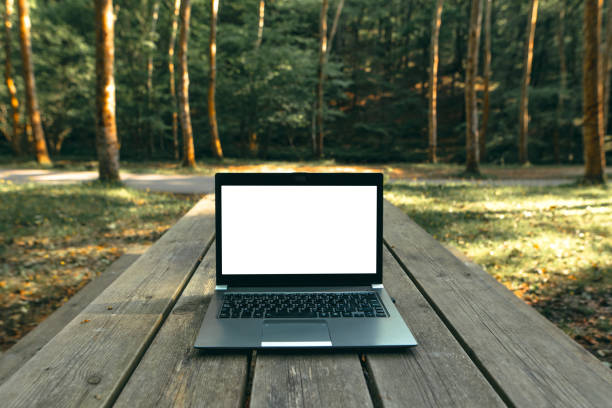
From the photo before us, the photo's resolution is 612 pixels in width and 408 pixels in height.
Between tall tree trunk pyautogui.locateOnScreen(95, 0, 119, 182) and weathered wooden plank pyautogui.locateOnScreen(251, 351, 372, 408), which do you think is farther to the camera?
Result: tall tree trunk pyautogui.locateOnScreen(95, 0, 119, 182)

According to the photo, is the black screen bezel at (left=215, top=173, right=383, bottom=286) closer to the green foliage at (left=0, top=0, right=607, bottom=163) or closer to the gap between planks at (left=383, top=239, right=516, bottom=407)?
the gap between planks at (left=383, top=239, right=516, bottom=407)

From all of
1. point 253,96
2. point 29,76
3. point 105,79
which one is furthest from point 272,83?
point 105,79

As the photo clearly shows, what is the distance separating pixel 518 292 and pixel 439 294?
364 centimetres

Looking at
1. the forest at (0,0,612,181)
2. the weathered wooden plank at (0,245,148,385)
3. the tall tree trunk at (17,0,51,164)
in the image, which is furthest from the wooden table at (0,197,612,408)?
the tall tree trunk at (17,0,51,164)

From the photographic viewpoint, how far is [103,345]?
1372 mm

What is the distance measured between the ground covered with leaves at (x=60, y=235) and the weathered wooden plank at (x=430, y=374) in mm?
3725

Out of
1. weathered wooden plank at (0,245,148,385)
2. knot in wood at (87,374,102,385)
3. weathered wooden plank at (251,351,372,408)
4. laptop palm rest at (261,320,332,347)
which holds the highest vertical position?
laptop palm rest at (261,320,332,347)

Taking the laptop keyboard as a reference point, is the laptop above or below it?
above

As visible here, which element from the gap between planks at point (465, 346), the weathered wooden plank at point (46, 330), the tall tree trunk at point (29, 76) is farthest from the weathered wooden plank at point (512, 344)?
the tall tree trunk at point (29, 76)

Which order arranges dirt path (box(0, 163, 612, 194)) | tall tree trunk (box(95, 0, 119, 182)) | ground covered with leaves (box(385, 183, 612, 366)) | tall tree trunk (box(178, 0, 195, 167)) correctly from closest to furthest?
1. ground covered with leaves (box(385, 183, 612, 366))
2. tall tree trunk (box(95, 0, 119, 182))
3. dirt path (box(0, 163, 612, 194))
4. tall tree trunk (box(178, 0, 195, 167))

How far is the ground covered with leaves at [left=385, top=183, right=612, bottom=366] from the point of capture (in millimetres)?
4418

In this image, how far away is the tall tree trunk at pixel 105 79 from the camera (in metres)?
10.9

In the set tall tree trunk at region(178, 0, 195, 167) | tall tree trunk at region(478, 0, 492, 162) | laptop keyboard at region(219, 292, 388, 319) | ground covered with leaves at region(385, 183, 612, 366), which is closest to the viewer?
laptop keyboard at region(219, 292, 388, 319)

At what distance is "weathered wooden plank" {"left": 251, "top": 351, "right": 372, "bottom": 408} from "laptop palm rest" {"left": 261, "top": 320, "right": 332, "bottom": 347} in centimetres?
3
